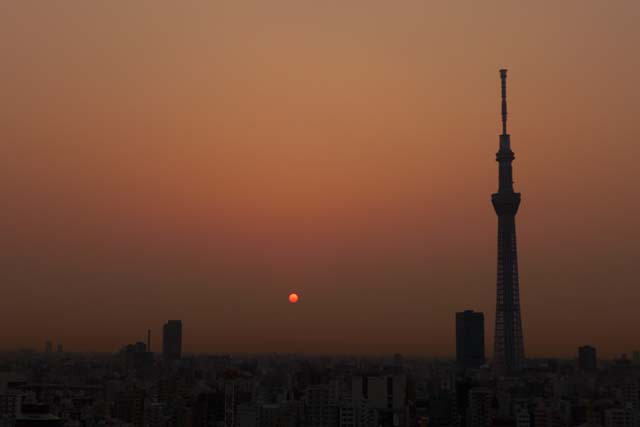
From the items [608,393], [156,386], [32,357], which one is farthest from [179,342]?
[608,393]

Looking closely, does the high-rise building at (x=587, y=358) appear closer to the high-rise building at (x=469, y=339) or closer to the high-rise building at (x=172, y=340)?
the high-rise building at (x=469, y=339)

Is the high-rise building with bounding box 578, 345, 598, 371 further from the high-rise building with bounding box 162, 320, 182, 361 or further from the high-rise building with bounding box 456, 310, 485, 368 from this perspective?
the high-rise building with bounding box 162, 320, 182, 361

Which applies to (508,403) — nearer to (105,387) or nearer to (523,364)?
(105,387)

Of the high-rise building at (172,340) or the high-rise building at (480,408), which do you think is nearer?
the high-rise building at (480,408)

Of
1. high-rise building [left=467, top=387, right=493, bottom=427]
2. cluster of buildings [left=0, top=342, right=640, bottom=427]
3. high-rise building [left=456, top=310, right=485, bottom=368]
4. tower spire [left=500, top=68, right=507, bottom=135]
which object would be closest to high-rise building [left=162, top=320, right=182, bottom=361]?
cluster of buildings [left=0, top=342, right=640, bottom=427]

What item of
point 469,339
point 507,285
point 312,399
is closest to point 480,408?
point 312,399

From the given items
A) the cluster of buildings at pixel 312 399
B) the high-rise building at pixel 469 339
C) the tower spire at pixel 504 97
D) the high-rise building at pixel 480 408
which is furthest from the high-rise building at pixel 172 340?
the high-rise building at pixel 480 408
